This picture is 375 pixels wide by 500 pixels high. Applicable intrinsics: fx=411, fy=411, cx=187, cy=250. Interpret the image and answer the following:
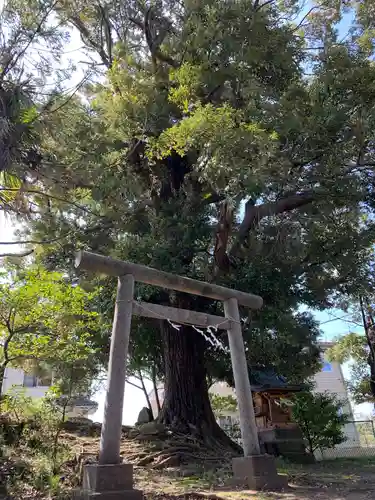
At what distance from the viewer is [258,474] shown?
15.8ft

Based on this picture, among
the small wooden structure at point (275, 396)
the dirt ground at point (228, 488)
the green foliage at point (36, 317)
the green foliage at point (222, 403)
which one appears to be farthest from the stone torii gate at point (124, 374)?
the green foliage at point (222, 403)

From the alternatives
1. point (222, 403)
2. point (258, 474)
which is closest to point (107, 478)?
point (258, 474)

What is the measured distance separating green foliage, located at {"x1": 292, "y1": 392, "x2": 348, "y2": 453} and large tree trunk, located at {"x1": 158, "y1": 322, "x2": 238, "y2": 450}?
13.5ft

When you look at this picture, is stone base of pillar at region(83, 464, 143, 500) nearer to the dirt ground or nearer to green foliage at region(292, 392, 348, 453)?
the dirt ground

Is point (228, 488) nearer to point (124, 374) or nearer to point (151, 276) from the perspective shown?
point (124, 374)

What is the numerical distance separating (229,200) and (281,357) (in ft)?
13.0

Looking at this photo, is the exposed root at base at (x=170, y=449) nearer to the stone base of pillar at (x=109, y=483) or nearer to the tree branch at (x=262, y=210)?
the stone base of pillar at (x=109, y=483)

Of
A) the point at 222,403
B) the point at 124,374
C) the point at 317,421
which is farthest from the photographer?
the point at 222,403

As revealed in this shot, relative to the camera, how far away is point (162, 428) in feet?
25.5

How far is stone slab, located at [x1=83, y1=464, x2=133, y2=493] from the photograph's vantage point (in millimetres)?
3836

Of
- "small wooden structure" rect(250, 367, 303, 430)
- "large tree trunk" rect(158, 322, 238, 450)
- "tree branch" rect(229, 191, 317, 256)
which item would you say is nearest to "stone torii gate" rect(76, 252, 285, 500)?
"tree branch" rect(229, 191, 317, 256)

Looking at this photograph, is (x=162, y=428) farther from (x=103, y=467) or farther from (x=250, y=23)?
(x=250, y=23)

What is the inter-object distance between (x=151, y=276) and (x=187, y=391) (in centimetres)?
396

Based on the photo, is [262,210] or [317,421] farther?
[317,421]
